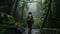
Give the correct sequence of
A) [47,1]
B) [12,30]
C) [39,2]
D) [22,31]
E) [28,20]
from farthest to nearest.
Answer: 1. [39,2]
2. [47,1]
3. [22,31]
4. [12,30]
5. [28,20]

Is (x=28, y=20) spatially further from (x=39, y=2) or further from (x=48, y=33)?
(x=39, y=2)

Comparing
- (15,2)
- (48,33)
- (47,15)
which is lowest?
(48,33)

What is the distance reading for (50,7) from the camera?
19812 mm

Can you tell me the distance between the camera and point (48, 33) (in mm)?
16797

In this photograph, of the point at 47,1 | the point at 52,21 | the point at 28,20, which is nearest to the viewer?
the point at 28,20

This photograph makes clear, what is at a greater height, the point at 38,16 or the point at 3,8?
the point at 3,8

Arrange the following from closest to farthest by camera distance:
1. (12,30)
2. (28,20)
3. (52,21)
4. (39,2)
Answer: (28,20), (12,30), (52,21), (39,2)

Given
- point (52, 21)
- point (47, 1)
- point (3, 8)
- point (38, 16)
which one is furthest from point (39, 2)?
point (3, 8)

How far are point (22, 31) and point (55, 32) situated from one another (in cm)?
308

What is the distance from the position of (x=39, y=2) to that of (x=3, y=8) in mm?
7096

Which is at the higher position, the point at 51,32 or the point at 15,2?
the point at 15,2

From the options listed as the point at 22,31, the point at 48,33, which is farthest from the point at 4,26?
the point at 48,33

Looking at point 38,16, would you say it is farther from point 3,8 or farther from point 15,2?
point 3,8

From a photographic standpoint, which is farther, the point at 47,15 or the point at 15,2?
the point at 15,2
